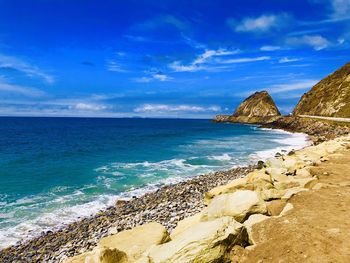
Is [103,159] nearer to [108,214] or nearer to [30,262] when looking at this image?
[108,214]

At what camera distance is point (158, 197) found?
25.0 metres

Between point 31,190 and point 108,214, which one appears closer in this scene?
point 108,214

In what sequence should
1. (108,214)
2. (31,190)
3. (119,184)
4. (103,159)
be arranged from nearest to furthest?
(108,214), (31,190), (119,184), (103,159)

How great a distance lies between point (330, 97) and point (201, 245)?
12823 centimetres

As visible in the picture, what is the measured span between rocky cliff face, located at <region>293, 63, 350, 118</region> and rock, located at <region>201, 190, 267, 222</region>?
106 m

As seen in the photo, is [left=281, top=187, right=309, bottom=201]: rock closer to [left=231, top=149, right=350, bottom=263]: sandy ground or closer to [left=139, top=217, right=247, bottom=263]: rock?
[left=231, top=149, right=350, bottom=263]: sandy ground

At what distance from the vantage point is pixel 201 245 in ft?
28.6

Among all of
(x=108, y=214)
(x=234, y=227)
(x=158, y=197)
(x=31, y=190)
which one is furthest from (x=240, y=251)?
(x=31, y=190)

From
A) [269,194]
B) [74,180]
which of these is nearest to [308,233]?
[269,194]

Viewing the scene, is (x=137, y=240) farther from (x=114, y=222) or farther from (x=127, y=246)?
(x=114, y=222)

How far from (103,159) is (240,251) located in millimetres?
39957

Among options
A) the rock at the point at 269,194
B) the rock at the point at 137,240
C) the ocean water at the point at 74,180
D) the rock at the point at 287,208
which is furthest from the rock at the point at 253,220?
the ocean water at the point at 74,180

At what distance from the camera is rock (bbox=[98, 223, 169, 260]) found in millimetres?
9933

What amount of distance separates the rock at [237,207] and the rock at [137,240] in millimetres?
2555
